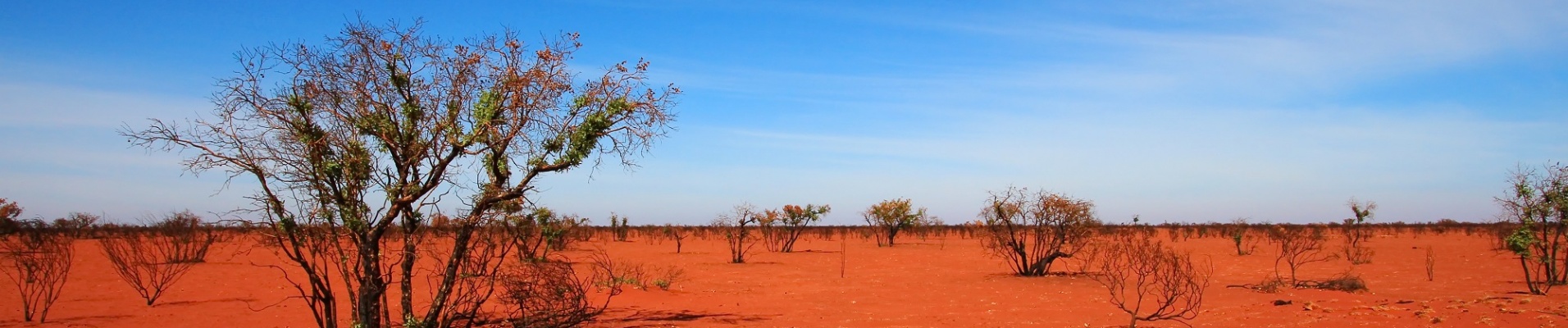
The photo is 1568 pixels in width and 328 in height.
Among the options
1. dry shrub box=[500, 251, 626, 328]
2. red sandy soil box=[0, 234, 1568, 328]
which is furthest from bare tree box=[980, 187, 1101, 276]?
dry shrub box=[500, 251, 626, 328]

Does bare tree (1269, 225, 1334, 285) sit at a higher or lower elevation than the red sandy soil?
higher

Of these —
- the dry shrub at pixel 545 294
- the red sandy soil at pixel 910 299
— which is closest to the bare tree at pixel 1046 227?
the red sandy soil at pixel 910 299

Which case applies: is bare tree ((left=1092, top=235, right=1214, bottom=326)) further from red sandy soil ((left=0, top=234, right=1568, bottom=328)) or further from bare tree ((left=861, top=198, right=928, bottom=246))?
bare tree ((left=861, top=198, right=928, bottom=246))

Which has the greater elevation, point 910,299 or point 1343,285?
point 1343,285

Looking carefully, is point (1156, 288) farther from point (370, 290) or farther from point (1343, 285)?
point (370, 290)

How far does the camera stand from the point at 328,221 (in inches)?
344

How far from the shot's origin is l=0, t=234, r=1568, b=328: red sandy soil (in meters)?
12.5

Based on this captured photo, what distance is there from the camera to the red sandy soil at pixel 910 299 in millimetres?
12547

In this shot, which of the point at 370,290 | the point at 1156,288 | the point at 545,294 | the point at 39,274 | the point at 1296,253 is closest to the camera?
the point at 370,290

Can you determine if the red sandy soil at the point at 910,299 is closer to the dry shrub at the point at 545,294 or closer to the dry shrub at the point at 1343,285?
the dry shrub at the point at 1343,285

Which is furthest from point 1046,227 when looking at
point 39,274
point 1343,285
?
point 39,274

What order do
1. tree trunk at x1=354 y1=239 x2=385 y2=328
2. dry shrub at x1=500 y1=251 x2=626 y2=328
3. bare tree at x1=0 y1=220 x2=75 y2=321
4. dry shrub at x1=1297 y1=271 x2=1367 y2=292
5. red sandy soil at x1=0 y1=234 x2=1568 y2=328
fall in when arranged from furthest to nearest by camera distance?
dry shrub at x1=1297 y1=271 x2=1367 y2=292
bare tree at x1=0 y1=220 x2=75 y2=321
red sandy soil at x1=0 y1=234 x2=1568 y2=328
dry shrub at x1=500 y1=251 x2=626 y2=328
tree trunk at x1=354 y1=239 x2=385 y2=328

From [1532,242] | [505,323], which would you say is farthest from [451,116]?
[1532,242]

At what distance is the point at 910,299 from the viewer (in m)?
16.3
